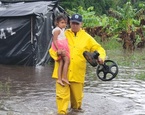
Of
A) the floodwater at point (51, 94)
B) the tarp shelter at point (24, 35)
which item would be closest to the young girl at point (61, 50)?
the floodwater at point (51, 94)

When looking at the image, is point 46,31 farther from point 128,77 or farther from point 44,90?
point 44,90

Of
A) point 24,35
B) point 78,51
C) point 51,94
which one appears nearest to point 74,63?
point 78,51

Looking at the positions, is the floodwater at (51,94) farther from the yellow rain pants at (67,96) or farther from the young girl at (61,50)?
the young girl at (61,50)

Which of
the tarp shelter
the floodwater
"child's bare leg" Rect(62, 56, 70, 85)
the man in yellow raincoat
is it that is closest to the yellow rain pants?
the man in yellow raincoat

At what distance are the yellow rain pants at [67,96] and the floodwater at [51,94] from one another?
0.32 metres

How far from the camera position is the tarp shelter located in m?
13.4

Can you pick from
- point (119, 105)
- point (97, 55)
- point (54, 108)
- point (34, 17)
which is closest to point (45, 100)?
point (54, 108)

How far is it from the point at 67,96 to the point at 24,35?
7317 mm

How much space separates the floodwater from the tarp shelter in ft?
4.49

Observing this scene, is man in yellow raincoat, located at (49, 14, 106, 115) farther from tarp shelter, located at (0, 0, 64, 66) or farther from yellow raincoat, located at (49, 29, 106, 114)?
tarp shelter, located at (0, 0, 64, 66)

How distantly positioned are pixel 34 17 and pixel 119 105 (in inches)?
259

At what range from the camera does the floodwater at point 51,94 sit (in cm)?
720

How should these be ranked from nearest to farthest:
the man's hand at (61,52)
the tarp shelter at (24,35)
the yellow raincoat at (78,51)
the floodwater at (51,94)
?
the man's hand at (61,52), the yellow raincoat at (78,51), the floodwater at (51,94), the tarp shelter at (24,35)

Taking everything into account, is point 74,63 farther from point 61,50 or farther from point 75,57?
point 61,50
